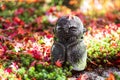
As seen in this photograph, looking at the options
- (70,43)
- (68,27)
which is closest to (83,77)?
(70,43)

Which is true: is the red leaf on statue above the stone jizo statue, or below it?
below

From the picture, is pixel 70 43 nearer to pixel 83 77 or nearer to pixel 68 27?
pixel 68 27

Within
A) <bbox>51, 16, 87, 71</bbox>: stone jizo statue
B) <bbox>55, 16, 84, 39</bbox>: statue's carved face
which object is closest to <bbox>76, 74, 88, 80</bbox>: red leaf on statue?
<bbox>51, 16, 87, 71</bbox>: stone jizo statue

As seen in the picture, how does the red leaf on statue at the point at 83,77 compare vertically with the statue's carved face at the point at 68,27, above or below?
below

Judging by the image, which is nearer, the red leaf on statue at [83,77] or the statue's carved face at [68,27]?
the red leaf on statue at [83,77]

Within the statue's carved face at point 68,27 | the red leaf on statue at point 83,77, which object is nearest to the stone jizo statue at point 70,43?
the statue's carved face at point 68,27

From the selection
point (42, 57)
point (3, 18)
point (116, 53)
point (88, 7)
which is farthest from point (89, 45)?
point (88, 7)

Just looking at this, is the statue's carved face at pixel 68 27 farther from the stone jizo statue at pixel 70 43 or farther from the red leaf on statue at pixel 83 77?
the red leaf on statue at pixel 83 77

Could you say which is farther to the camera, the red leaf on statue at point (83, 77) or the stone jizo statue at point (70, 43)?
the stone jizo statue at point (70, 43)

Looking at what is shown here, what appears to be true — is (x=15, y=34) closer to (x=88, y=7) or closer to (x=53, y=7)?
(x=53, y=7)

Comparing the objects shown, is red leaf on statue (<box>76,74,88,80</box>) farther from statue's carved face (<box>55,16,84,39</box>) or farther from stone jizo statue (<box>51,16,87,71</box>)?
statue's carved face (<box>55,16,84,39</box>)
